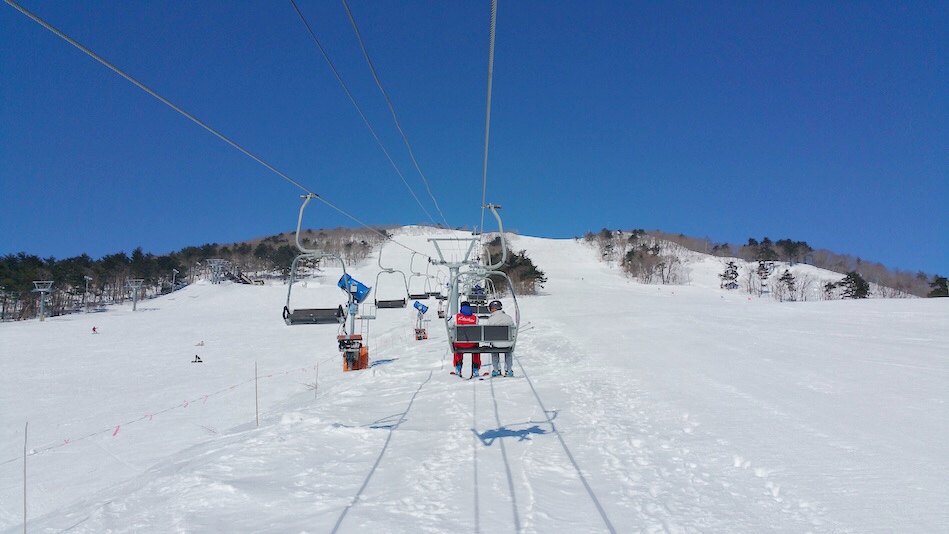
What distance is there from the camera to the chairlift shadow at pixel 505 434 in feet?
31.7

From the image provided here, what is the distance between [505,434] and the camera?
9969 mm

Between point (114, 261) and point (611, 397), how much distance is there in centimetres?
10115

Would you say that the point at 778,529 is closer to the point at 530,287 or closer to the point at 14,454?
the point at 14,454

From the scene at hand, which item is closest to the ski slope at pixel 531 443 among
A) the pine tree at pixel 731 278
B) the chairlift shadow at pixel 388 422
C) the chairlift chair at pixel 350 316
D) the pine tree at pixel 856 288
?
the chairlift shadow at pixel 388 422

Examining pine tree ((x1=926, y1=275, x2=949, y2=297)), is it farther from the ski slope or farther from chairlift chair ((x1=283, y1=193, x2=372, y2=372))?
chairlift chair ((x1=283, y1=193, x2=372, y2=372))

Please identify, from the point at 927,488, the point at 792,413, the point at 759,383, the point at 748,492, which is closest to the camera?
the point at 927,488

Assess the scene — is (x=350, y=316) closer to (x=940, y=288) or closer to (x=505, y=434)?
(x=505, y=434)

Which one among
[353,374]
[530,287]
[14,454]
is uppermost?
[530,287]

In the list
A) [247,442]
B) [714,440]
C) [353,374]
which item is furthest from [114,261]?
[714,440]

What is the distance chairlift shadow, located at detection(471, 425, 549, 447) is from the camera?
9.67 m

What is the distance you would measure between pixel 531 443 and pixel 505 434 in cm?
70

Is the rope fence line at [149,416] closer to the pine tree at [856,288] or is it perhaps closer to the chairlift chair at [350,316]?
the chairlift chair at [350,316]

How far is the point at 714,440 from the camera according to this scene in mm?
9250

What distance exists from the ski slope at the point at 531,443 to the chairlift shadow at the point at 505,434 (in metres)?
0.07
